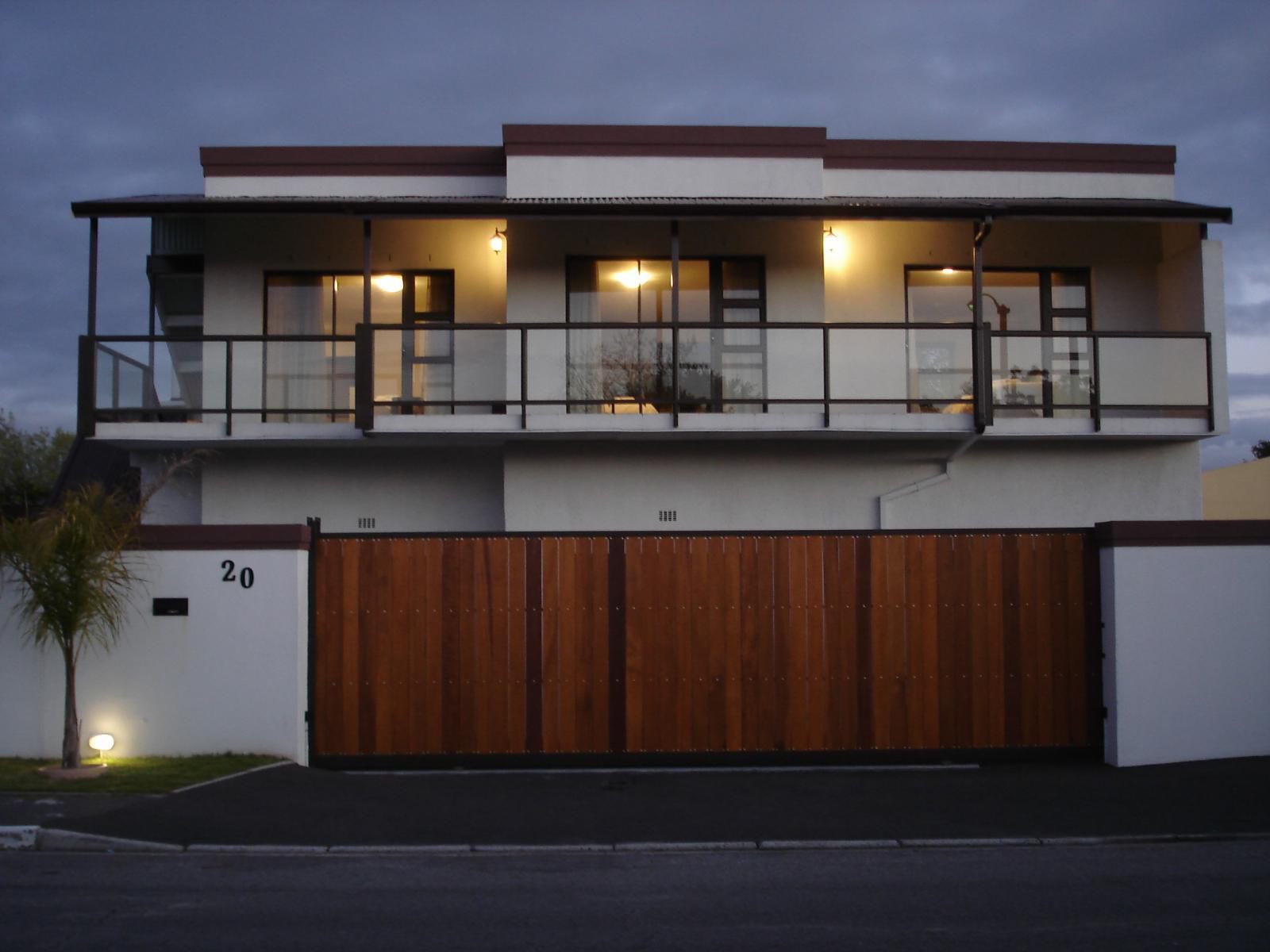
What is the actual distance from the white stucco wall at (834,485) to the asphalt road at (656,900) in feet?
26.2

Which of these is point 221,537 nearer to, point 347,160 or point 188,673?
point 188,673

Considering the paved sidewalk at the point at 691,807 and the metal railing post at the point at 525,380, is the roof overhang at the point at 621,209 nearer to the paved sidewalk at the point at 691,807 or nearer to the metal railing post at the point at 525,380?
the metal railing post at the point at 525,380

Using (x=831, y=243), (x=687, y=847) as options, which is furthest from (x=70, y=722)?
(x=831, y=243)

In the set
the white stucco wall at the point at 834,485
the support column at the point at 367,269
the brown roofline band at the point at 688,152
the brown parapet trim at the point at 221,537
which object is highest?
the brown roofline band at the point at 688,152

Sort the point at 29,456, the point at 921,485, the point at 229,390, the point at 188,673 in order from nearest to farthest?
the point at 188,673 < the point at 229,390 < the point at 921,485 < the point at 29,456

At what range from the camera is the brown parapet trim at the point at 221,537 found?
12.4 m

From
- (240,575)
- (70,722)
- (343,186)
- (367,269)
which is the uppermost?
(343,186)

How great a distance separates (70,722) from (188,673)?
121 cm

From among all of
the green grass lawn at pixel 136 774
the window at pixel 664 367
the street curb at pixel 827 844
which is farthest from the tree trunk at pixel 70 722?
the window at pixel 664 367

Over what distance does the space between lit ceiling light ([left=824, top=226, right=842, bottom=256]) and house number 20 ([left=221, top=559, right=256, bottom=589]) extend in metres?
9.79

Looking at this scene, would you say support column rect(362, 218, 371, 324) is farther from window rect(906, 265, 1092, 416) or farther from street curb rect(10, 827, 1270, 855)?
street curb rect(10, 827, 1270, 855)

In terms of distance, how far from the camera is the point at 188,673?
1232 centimetres

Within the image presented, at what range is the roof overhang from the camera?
52.9 feet

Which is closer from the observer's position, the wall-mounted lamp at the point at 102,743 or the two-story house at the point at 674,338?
the wall-mounted lamp at the point at 102,743
